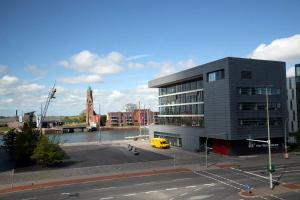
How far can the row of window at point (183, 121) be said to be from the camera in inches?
3070

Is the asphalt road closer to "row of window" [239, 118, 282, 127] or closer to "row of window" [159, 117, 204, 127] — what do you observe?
"row of window" [239, 118, 282, 127]

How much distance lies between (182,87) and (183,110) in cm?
624

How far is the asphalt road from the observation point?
37219 millimetres

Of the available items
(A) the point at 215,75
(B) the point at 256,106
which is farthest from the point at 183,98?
(B) the point at 256,106

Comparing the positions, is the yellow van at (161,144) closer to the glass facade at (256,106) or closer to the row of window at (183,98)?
the row of window at (183,98)

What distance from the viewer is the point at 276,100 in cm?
7150

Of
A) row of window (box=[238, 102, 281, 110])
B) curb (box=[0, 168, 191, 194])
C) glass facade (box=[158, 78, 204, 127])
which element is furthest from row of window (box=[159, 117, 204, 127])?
curb (box=[0, 168, 191, 194])

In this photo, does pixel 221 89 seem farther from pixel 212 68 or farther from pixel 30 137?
pixel 30 137

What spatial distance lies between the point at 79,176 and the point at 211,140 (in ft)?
114

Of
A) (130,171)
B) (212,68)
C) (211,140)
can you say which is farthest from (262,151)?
(130,171)

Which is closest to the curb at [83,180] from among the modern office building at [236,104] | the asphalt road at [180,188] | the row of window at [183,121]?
the asphalt road at [180,188]

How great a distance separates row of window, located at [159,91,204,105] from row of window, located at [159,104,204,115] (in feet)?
4.58

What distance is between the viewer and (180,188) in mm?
40906

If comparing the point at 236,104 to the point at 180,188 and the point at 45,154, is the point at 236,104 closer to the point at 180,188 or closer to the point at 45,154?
the point at 180,188
